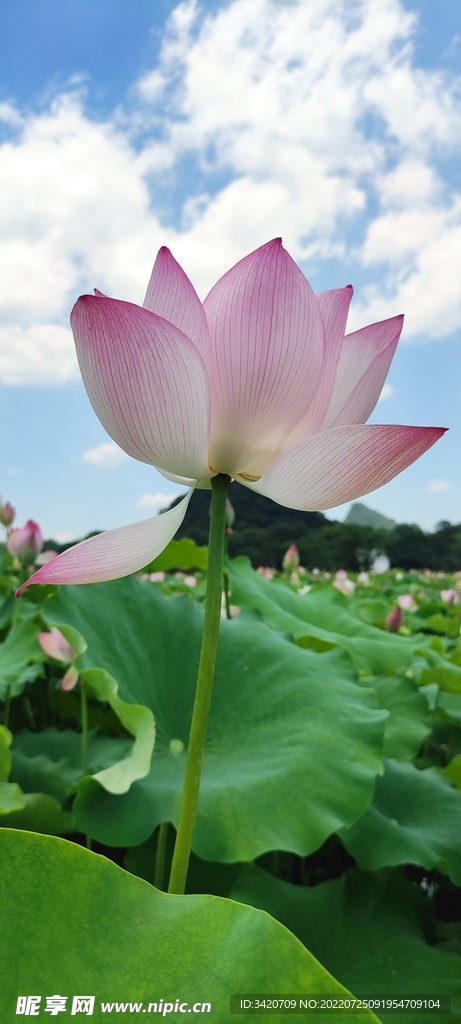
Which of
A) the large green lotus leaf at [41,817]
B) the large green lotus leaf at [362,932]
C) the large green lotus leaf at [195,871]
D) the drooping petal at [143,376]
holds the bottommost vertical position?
the large green lotus leaf at [362,932]

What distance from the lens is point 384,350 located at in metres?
0.47

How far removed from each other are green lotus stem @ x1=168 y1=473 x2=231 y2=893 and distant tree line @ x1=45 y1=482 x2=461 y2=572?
1264 cm

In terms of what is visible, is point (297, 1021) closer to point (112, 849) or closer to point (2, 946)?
point (2, 946)

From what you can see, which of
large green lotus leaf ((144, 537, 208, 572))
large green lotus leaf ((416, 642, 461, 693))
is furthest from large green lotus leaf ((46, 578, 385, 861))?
large green lotus leaf ((144, 537, 208, 572))

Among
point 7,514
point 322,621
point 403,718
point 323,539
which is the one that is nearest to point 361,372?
point 403,718

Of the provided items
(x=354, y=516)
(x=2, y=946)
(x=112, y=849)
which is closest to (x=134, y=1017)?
(x=2, y=946)

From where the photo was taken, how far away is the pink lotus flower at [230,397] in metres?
0.39

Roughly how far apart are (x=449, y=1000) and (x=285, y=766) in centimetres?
23

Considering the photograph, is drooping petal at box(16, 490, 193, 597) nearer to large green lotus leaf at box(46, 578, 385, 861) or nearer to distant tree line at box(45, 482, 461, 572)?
large green lotus leaf at box(46, 578, 385, 861)

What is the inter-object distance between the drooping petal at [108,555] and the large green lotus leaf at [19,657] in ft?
1.50

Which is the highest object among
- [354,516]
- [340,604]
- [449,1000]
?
[354,516]

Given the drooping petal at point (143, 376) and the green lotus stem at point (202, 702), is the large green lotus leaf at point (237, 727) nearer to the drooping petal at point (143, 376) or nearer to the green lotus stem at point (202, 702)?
the green lotus stem at point (202, 702)

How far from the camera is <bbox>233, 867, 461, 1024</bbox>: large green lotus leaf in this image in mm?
589

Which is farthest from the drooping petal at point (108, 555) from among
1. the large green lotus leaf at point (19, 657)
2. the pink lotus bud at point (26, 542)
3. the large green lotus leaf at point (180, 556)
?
the large green lotus leaf at point (180, 556)
